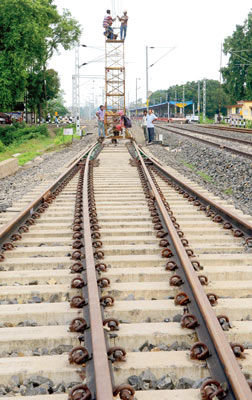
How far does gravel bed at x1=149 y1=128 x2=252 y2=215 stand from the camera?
26.8 feet

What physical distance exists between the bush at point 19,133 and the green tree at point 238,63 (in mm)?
33974

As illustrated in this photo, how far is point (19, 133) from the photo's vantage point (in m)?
30.9

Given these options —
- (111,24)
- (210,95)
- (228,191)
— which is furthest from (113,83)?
(210,95)

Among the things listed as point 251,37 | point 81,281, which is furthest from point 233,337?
point 251,37

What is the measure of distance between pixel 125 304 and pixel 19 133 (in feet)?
96.4

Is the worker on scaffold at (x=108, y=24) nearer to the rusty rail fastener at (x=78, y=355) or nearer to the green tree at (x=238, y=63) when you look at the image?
the rusty rail fastener at (x=78, y=355)

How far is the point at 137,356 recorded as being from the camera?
8.13 ft

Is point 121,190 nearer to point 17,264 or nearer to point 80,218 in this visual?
point 80,218

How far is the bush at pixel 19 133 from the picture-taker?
2936 cm

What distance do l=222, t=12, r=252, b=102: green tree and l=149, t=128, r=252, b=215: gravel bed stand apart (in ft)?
145

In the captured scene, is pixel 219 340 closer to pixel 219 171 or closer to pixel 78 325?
pixel 78 325

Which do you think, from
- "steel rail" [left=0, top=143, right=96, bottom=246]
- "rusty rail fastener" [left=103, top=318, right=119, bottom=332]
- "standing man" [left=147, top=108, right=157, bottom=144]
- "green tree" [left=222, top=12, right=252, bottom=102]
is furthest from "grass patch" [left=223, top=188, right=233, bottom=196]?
"green tree" [left=222, top=12, right=252, bottom=102]

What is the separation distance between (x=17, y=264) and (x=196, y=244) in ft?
6.37

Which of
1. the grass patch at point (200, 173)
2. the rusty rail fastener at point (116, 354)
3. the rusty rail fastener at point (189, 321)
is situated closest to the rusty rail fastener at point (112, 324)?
the rusty rail fastener at point (116, 354)
